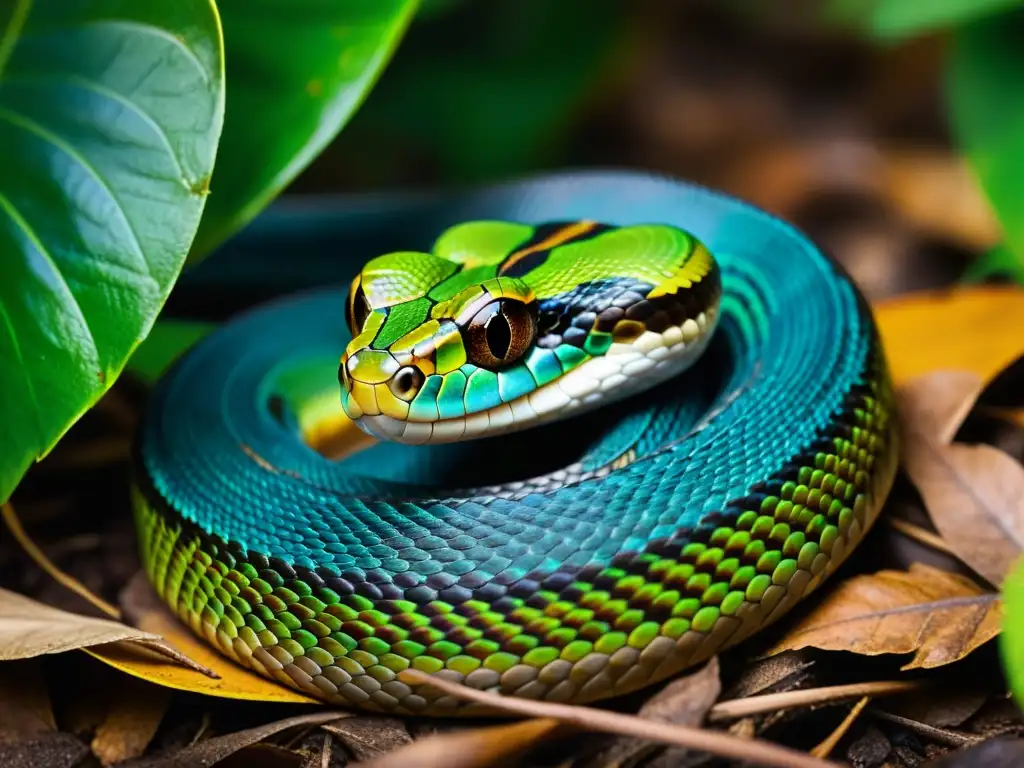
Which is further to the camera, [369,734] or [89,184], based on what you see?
[89,184]

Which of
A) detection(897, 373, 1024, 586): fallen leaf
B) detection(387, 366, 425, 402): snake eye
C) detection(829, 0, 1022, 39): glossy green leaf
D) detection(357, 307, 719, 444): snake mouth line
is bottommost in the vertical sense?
detection(897, 373, 1024, 586): fallen leaf

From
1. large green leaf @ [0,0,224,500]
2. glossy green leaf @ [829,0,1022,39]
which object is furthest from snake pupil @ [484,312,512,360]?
glossy green leaf @ [829,0,1022,39]

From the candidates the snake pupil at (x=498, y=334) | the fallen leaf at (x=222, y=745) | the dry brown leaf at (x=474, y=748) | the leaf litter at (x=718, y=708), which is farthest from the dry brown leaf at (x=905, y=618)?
the fallen leaf at (x=222, y=745)

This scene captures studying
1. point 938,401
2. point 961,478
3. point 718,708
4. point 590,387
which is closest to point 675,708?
point 718,708

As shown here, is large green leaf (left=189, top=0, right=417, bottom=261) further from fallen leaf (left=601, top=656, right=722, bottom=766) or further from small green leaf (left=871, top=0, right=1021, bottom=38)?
small green leaf (left=871, top=0, right=1021, bottom=38)

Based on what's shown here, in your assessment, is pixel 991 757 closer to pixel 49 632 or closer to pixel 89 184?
pixel 49 632
